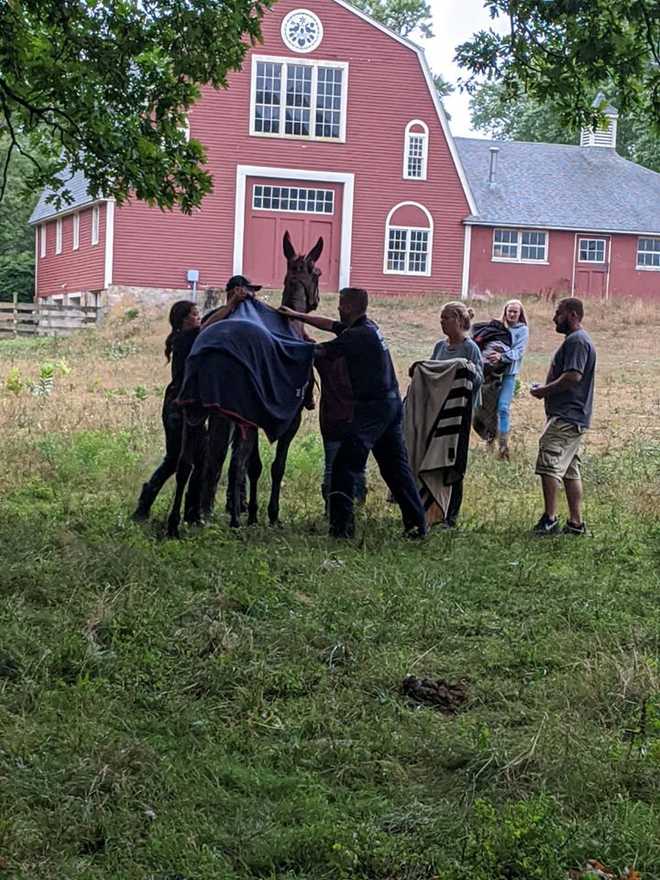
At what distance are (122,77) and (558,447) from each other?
16.0 feet

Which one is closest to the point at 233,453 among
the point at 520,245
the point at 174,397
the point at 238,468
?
the point at 238,468

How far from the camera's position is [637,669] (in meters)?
6.23

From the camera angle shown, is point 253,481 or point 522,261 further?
point 522,261

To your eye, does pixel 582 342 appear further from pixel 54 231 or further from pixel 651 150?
pixel 651 150

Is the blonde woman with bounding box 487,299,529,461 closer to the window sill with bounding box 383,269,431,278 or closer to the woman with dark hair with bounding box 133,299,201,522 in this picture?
the woman with dark hair with bounding box 133,299,201,522

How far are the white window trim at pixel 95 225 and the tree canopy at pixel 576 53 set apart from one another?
93.2ft

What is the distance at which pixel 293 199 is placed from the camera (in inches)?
1420

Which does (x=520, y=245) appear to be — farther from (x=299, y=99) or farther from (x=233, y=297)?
(x=233, y=297)

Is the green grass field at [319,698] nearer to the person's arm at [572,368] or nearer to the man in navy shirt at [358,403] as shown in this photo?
the man in navy shirt at [358,403]

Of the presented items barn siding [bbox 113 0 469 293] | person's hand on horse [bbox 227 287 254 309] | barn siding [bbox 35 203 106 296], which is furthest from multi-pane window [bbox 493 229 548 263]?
person's hand on horse [bbox 227 287 254 309]

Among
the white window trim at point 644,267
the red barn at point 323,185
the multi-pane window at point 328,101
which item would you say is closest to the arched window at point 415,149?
the red barn at point 323,185

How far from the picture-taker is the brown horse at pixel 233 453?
9.23 m

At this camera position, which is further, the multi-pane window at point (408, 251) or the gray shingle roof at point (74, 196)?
the gray shingle roof at point (74, 196)

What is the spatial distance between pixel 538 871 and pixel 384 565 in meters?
4.53
